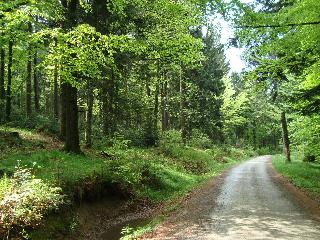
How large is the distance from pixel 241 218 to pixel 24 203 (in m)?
6.13

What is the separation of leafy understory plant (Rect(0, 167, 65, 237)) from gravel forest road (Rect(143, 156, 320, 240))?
2860 mm

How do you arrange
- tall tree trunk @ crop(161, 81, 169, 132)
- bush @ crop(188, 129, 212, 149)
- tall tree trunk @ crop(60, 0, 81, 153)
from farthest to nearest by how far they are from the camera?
bush @ crop(188, 129, 212, 149) < tall tree trunk @ crop(161, 81, 169, 132) < tall tree trunk @ crop(60, 0, 81, 153)

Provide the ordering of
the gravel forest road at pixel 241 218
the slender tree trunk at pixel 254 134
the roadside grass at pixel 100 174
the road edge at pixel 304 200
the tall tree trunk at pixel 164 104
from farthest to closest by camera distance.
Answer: the slender tree trunk at pixel 254 134, the tall tree trunk at pixel 164 104, the roadside grass at pixel 100 174, the road edge at pixel 304 200, the gravel forest road at pixel 241 218

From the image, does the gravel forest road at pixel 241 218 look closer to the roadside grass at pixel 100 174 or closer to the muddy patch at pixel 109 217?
the roadside grass at pixel 100 174

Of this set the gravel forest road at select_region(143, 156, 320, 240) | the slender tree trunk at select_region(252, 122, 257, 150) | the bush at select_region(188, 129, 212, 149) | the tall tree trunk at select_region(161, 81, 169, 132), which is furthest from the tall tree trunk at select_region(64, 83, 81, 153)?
the slender tree trunk at select_region(252, 122, 257, 150)

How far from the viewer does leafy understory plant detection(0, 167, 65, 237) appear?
876 cm

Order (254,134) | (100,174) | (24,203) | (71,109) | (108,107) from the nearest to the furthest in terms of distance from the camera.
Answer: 1. (24,203)
2. (100,174)
3. (71,109)
4. (108,107)
5. (254,134)

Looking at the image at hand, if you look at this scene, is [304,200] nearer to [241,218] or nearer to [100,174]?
[241,218]

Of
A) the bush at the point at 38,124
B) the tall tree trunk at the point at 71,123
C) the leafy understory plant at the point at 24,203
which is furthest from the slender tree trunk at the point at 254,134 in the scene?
the leafy understory plant at the point at 24,203

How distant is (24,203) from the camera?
9.20 meters

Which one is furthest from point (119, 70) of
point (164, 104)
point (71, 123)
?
point (164, 104)

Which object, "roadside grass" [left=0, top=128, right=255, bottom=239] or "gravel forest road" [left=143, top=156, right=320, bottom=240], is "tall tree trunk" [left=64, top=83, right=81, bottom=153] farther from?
"gravel forest road" [left=143, top=156, right=320, bottom=240]

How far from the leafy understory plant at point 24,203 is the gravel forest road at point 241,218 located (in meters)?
2.86

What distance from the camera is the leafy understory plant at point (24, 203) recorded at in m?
8.76
